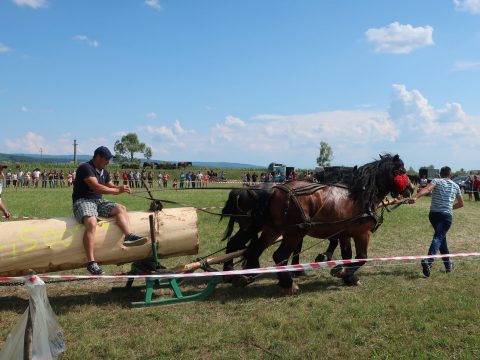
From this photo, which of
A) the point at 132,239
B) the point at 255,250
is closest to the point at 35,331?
the point at 132,239

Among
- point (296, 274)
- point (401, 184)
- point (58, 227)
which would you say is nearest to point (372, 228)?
point (401, 184)

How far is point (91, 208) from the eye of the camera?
5.43 metres

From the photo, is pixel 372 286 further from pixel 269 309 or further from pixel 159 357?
pixel 159 357

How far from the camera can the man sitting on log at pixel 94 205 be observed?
17.3ft

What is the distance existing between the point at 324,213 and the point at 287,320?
1976 mm

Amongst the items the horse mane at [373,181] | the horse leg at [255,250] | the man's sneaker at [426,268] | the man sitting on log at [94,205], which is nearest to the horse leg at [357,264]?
the horse mane at [373,181]

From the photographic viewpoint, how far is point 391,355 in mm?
4086

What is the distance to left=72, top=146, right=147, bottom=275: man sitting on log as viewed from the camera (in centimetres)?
527

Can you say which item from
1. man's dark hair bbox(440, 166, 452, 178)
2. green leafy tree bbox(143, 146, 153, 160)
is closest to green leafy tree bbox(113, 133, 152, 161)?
green leafy tree bbox(143, 146, 153, 160)

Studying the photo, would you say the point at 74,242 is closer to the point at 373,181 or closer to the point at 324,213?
the point at 324,213

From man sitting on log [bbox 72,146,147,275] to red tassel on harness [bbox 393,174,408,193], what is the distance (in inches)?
163

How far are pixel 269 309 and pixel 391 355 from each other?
1.70 meters

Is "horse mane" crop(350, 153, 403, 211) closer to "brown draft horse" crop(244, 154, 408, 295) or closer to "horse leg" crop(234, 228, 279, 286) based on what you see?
"brown draft horse" crop(244, 154, 408, 295)

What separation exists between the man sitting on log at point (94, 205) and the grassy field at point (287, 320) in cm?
84
